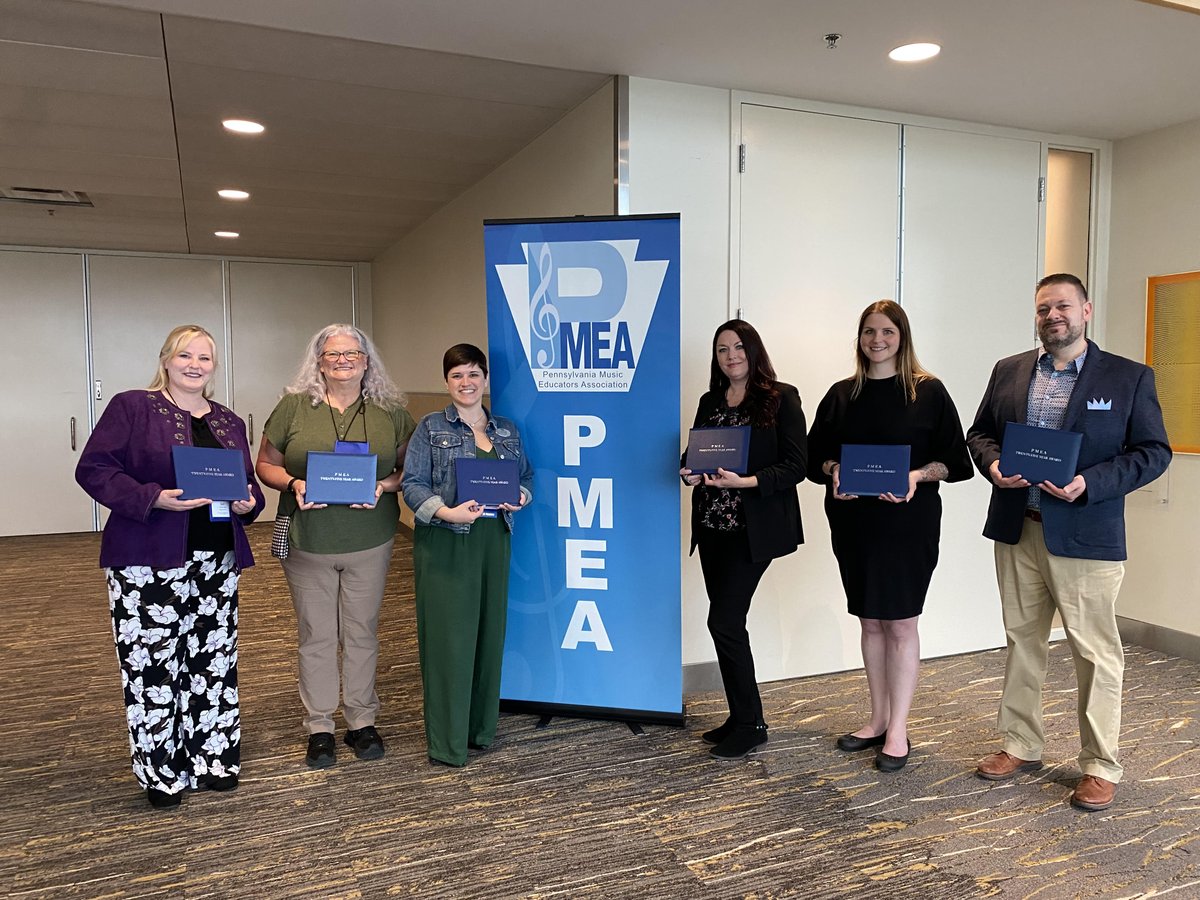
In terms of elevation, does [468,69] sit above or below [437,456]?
above

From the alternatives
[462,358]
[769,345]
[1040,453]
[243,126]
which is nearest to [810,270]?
[769,345]

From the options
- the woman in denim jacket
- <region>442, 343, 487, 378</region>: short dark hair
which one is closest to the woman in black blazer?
the woman in denim jacket

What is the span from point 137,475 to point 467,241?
3.57 meters

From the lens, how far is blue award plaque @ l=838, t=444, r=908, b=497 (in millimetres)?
3029

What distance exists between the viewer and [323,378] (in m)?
3.27

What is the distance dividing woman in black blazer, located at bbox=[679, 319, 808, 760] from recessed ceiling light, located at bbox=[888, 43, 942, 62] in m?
1.34

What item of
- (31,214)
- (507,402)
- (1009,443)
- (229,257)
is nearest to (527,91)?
(507,402)

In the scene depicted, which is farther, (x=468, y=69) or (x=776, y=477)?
(x=468, y=69)

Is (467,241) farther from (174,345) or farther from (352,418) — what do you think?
(174,345)

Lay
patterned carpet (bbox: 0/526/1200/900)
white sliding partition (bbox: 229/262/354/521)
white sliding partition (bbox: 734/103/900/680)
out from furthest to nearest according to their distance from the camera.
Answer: white sliding partition (bbox: 229/262/354/521) < white sliding partition (bbox: 734/103/900/680) < patterned carpet (bbox: 0/526/1200/900)

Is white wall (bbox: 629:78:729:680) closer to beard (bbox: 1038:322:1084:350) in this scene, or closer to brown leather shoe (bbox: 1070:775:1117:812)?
beard (bbox: 1038:322:1084:350)

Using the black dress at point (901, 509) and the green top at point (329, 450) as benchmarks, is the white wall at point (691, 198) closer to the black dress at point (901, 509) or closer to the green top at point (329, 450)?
the black dress at point (901, 509)

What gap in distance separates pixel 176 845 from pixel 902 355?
9.39 feet

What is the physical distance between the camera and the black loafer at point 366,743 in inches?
131
